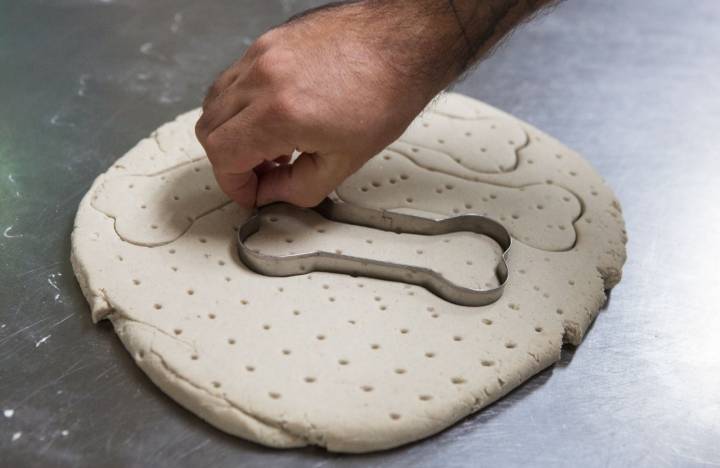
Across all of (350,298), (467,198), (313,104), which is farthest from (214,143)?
(467,198)

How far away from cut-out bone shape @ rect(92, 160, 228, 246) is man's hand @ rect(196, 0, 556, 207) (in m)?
0.09

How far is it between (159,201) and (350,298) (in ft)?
1.16

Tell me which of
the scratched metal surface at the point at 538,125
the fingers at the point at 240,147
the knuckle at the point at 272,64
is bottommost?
the scratched metal surface at the point at 538,125

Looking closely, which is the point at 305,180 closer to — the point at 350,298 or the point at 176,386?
the point at 350,298

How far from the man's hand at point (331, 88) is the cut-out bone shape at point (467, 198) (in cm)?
15

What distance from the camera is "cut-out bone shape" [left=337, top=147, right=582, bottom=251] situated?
4.15 feet

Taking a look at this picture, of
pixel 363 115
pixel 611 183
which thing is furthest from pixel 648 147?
pixel 363 115

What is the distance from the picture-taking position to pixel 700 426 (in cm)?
106

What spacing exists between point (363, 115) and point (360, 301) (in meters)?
0.25

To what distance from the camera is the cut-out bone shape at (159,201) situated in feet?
3.97

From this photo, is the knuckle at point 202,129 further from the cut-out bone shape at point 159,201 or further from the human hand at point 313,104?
the cut-out bone shape at point 159,201

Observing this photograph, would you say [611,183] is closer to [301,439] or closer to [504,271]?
[504,271]

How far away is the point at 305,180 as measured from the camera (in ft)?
3.80

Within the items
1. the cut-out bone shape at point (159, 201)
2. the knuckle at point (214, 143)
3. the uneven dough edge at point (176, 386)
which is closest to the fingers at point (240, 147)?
the knuckle at point (214, 143)
